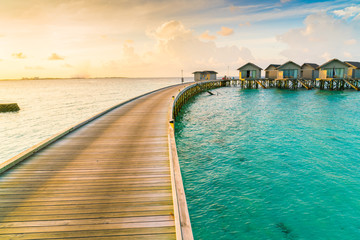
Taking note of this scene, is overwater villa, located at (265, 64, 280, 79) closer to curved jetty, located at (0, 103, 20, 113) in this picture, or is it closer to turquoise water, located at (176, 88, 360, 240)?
turquoise water, located at (176, 88, 360, 240)

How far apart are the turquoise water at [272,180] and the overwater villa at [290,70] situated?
38.0 m

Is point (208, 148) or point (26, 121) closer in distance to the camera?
point (208, 148)

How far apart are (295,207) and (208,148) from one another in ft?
22.7

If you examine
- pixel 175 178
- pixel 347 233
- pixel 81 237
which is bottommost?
pixel 347 233

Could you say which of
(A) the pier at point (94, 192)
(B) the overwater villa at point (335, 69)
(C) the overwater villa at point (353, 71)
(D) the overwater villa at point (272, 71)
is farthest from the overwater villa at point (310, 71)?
(A) the pier at point (94, 192)

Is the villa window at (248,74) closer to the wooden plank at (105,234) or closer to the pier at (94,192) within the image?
the pier at (94,192)

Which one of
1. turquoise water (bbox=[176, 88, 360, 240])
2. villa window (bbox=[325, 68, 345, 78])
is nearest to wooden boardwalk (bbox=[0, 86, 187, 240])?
turquoise water (bbox=[176, 88, 360, 240])

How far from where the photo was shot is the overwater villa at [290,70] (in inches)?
2084

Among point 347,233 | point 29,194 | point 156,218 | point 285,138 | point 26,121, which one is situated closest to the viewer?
point 156,218

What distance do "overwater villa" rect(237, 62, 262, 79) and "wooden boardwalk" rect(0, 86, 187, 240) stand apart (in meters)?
54.8

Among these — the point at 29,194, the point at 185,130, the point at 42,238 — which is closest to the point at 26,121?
the point at 185,130

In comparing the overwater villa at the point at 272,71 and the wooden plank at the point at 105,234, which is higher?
the overwater villa at the point at 272,71

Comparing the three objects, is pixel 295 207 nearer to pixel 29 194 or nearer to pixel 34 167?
pixel 29 194

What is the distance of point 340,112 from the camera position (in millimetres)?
25312
